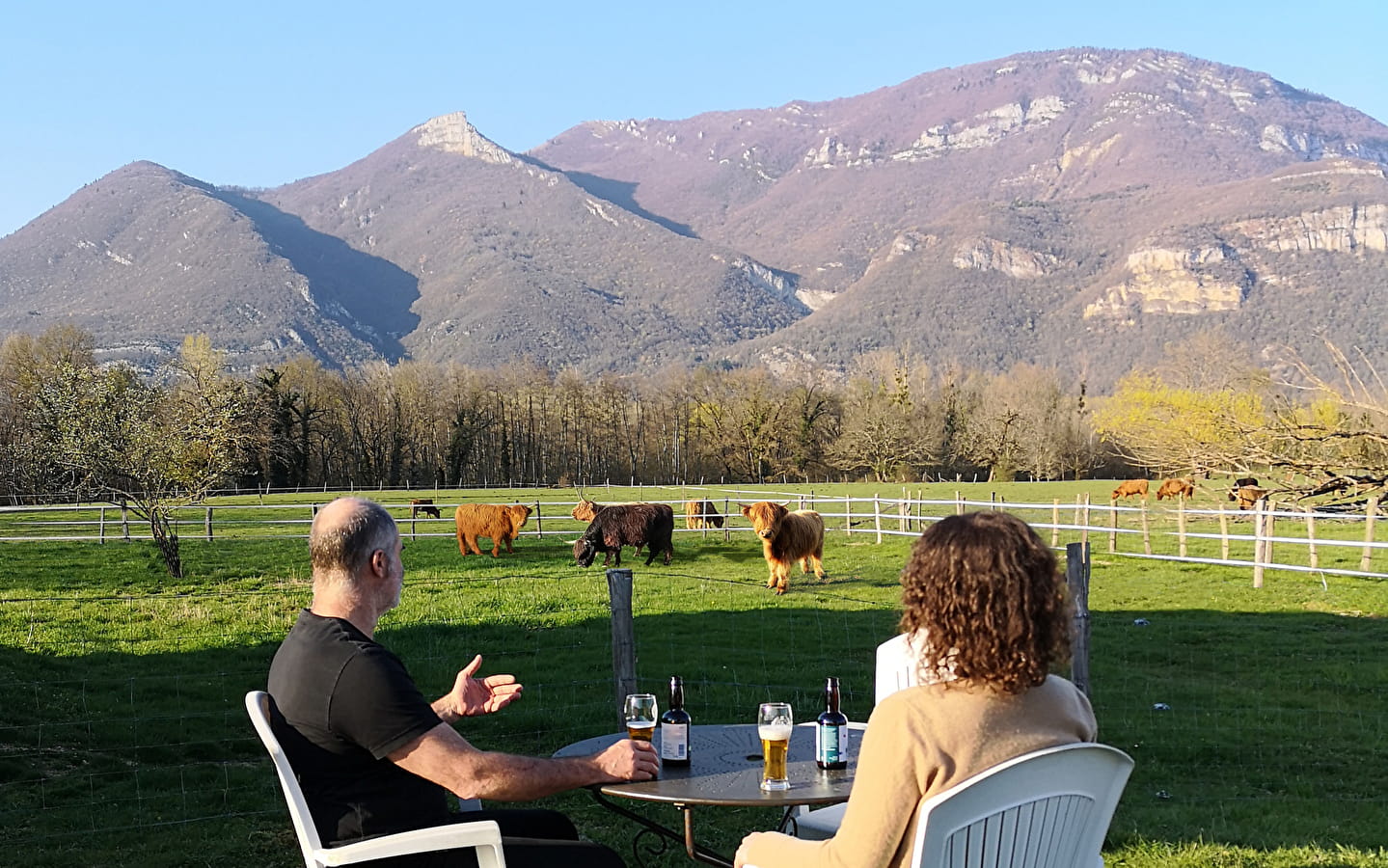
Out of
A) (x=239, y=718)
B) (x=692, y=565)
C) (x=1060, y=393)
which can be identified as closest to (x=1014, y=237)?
(x=1060, y=393)

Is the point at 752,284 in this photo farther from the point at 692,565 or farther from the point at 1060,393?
the point at 692,565

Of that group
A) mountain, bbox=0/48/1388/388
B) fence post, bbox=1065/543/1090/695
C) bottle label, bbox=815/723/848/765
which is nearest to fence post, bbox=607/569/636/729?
fence post, bbox=1065/543/1090/695

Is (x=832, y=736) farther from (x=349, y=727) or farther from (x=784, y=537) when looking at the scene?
(x=784, y=537)

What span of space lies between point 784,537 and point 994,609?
14355 mm

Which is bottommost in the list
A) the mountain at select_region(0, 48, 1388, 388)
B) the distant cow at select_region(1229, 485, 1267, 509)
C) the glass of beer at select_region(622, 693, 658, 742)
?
the distant cow at select_region(1229, 485, 1267, 509)

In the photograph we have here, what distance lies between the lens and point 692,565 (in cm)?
2011

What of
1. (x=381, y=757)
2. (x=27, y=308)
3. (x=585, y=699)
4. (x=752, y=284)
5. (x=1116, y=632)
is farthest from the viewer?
(x=752, y=284)

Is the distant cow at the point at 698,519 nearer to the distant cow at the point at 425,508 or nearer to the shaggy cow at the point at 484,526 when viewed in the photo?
the shaggy cow at the point at 484,526

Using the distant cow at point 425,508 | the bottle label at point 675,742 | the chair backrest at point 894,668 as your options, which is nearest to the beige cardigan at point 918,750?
the bottle label at point 675,742

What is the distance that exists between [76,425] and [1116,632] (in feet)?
69.8

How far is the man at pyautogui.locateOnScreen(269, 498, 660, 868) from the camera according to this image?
2.73m

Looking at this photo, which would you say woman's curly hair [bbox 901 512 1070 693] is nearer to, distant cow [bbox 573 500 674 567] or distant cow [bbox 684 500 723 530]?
distant cow [bbox 573 500 674 567]

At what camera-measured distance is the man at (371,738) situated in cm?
273

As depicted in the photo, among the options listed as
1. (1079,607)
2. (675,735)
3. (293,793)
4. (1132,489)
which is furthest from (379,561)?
(1132,489)
